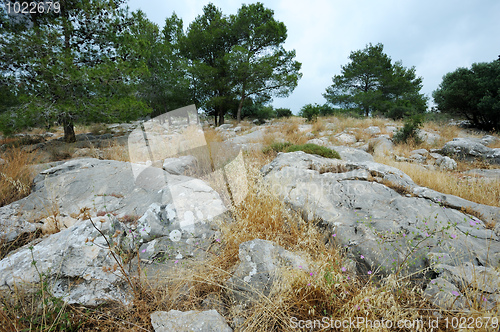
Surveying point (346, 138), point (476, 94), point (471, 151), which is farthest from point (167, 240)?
point (476, 94)

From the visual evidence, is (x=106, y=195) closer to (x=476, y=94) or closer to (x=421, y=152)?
(x=421, y=152)

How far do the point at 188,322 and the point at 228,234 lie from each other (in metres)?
0.93

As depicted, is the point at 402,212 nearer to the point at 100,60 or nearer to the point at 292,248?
the point at 292,248

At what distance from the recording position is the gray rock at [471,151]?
6.66 metres

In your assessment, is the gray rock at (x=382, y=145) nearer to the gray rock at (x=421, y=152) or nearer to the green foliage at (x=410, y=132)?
the green foliage at (x=410, y=132)

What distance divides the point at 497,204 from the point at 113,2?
11.9 metres

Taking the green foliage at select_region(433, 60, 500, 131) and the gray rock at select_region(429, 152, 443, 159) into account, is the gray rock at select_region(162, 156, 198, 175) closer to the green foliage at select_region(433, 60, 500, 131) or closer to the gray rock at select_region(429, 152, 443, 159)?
the gray rock at select_region(429, 152, 443, 159)

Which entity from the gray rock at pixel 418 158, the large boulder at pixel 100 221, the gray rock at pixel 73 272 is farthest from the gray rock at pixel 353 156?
the gray rock at pixel 73 272

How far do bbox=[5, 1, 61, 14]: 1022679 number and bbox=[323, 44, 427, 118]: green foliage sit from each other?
2136 cm

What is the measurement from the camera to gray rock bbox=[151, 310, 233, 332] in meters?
1.38

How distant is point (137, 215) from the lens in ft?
8.90

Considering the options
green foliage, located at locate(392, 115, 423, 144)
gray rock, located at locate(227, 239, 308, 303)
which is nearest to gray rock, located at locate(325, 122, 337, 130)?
green foliage, located at locate(392, 115, 423, 144)

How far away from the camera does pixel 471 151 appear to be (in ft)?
23.1

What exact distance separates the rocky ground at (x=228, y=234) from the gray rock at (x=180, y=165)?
0.14 feet
